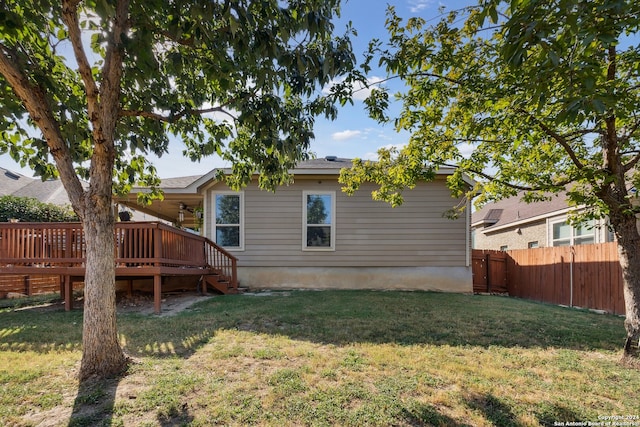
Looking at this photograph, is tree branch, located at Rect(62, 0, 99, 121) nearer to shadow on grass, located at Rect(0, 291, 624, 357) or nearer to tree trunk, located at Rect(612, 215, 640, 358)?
shadow on grass, located at Rect(0, 291, 624, 357)

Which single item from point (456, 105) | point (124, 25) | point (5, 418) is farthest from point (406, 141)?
point (5, 418)

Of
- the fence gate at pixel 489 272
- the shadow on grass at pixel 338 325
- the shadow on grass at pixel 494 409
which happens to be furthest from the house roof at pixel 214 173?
the shadow on grass at pixel 494 409

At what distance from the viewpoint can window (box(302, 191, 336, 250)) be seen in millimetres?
10000

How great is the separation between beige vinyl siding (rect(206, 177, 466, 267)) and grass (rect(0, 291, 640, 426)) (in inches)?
155

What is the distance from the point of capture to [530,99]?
10.8 ft

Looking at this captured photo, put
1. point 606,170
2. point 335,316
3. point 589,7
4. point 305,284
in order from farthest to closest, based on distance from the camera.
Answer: point 305,284 < point 335,316 < point 606,170 < point 589,7

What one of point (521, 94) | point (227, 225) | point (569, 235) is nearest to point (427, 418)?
point (521, 94)

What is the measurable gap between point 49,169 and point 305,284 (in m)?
6.73

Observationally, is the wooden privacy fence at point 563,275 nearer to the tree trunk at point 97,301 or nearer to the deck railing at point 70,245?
the tree trunk at point 97,301

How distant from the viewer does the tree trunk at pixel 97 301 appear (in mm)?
3252

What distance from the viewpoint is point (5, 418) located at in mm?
2588

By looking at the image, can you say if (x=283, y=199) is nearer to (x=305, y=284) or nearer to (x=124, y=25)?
(x=305, y=284)

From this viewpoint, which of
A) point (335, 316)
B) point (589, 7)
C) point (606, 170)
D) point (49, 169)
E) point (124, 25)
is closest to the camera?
point (589, 7)

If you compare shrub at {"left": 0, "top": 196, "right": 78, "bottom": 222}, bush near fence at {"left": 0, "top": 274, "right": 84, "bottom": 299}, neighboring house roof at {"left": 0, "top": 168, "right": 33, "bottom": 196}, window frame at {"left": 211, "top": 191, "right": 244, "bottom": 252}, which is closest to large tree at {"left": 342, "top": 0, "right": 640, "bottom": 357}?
window frame at {"left": 211, "top": 191, "right": 244, "bottom": 252}
